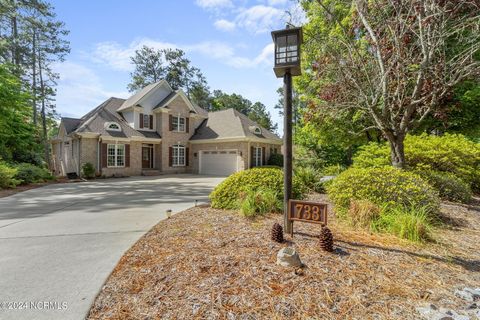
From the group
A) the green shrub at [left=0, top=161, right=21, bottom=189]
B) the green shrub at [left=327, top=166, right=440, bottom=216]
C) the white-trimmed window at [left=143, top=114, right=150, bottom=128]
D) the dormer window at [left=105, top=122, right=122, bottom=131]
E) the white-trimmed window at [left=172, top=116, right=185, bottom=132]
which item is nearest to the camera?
the green shrub at [left=327, top=166, right=440, bottom=216]

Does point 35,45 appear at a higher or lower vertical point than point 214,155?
higher

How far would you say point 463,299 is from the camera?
2361mm

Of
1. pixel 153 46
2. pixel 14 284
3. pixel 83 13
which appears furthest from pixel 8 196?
pixel 153 46

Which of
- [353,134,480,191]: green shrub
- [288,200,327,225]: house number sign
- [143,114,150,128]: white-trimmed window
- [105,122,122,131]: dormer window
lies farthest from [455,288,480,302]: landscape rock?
[143,114,150,128]: white-trimmed window

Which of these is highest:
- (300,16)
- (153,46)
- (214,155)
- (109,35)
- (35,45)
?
(153,46)

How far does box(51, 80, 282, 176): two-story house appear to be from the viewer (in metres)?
16.5

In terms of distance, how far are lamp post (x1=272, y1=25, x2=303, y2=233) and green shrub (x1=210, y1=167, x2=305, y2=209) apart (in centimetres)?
181

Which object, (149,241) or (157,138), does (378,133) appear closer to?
(149,241)

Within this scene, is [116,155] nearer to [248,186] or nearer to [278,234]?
[248,186]

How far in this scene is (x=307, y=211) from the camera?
363 cm

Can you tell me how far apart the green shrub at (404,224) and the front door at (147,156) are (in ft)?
59.3

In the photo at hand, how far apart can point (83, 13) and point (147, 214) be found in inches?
361

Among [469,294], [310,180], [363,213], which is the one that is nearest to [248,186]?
[363,213]

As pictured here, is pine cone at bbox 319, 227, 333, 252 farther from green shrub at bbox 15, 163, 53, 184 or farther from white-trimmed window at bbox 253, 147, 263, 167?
white-trimmed window at bbox 253, 147, 263, 167
